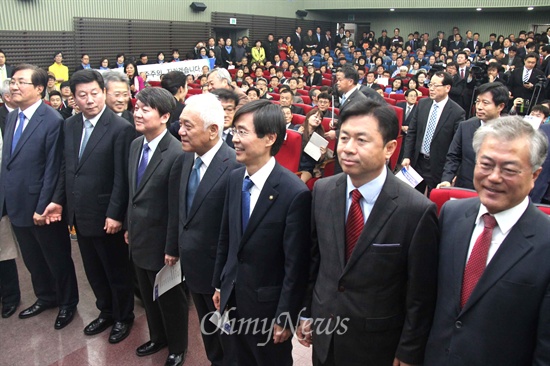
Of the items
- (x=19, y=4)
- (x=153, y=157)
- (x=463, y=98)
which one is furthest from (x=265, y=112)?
(x=19, y=4)

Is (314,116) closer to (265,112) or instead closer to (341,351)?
(265,112)

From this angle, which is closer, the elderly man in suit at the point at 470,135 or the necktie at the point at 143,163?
the necktie at the point at 143,163

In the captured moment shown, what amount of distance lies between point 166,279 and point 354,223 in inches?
44.2

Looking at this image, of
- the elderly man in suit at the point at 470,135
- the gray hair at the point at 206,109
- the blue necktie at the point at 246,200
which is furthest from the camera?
the elderly man in suit at the point at 470,135

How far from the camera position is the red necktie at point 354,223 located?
1.47m

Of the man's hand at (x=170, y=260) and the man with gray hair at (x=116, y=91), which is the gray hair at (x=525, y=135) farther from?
the man with gray hair at (x=116, y=91)

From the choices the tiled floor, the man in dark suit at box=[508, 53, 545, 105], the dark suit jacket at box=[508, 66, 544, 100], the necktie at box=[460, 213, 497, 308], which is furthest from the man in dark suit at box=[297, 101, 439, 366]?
the dark suit jacket at box=[508, 66, 544, 100]

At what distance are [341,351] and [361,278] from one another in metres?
0.28

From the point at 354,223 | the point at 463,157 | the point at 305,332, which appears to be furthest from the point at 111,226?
the point at 463,157

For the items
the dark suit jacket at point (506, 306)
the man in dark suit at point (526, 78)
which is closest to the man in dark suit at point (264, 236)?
the dark suit jacket at point (506, 306)

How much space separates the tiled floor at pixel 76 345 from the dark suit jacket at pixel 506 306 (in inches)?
50.0

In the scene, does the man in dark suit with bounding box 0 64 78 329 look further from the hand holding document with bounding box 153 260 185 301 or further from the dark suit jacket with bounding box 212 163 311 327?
the dark suit jacket with bounding box 212 163 311 327

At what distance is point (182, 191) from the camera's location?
2.05 meters

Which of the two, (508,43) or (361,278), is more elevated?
(508,43)
